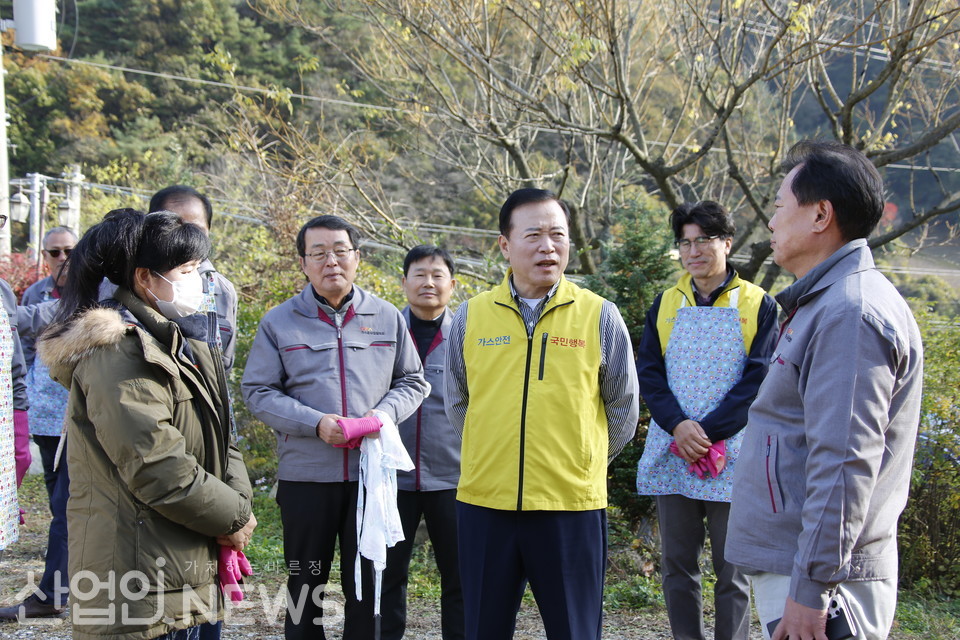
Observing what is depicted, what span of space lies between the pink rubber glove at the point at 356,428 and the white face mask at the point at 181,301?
947 mm

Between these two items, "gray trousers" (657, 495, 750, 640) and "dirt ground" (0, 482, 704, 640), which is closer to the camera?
"gray trousers" (657, 495, 750, 640)

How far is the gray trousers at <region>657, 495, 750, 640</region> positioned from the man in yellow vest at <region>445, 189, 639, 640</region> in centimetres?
74

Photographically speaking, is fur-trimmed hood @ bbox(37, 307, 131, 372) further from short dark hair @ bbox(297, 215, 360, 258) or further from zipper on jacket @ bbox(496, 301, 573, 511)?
short dark hair @ bbox(297, 215, 360, 258)

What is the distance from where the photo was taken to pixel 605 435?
2900 mm

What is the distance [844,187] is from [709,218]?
5.46ft

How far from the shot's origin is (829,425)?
6.08 feet

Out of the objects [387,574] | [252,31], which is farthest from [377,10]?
[252,31]

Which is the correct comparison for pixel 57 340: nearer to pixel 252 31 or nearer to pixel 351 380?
pixel 351 380

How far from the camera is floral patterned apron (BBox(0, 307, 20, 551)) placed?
112 inches

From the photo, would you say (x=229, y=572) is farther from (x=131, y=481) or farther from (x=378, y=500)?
(x=378, y=500)

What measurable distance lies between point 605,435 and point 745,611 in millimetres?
1172

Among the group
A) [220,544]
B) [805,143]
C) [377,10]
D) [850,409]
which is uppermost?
[377,10]

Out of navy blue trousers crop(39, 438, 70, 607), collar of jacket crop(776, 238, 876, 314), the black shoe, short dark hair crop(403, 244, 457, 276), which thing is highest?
short dark hair crop(403, 244, 457, 276)

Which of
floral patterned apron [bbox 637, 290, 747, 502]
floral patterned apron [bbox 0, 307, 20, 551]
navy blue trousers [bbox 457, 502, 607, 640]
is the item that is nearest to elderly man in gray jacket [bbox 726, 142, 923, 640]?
navy blue trousers [bbox 457, 502, 607, 640]
